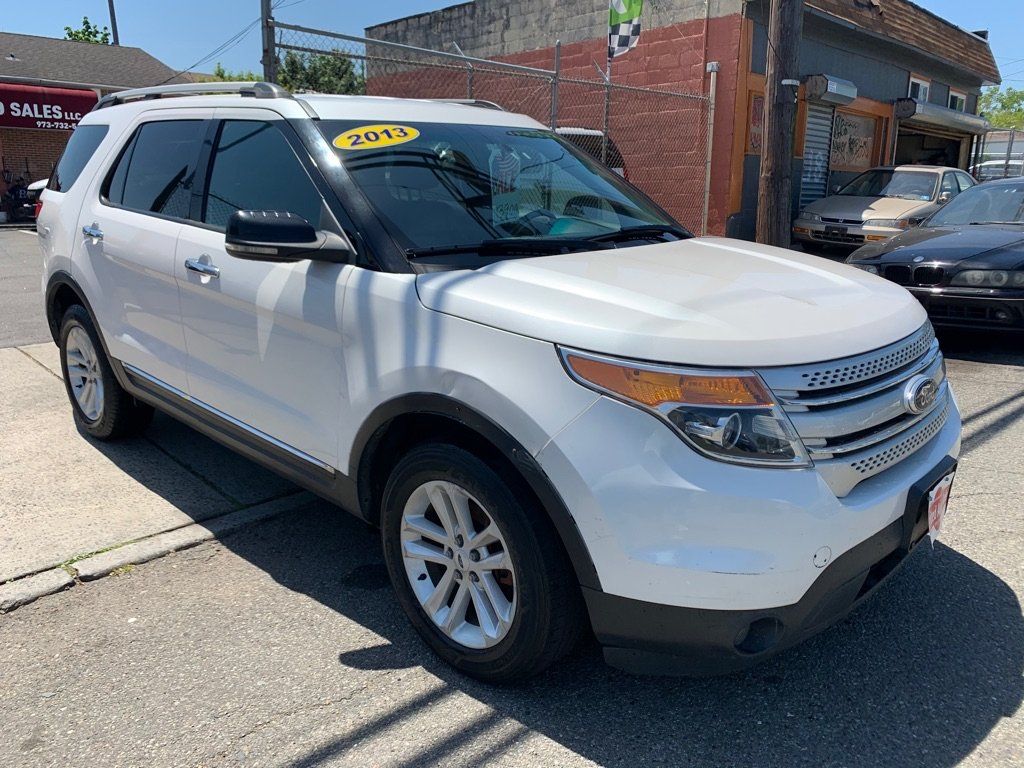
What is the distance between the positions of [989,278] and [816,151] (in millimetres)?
10121

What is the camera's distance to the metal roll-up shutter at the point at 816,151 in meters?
15.3

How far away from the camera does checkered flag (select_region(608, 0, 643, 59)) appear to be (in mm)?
14234

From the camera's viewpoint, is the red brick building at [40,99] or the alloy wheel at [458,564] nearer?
the alloy wheel at [458,564]

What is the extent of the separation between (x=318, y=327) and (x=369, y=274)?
0.30 m

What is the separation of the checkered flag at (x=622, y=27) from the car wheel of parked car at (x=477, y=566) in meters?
13.4

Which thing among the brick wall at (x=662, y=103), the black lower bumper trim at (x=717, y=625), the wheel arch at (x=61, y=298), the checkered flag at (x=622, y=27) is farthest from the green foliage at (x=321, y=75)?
the black lower bumper trim at (x=717, y=625)

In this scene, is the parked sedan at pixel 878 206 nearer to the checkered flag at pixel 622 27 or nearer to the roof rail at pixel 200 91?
the checkered flag at pixel 622 27

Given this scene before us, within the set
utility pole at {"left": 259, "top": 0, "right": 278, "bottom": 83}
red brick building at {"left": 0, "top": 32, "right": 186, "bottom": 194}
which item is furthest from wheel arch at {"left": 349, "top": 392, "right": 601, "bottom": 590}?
red brick building at {"left": 0, "top": 32, "right": 186, "bottom": 194}

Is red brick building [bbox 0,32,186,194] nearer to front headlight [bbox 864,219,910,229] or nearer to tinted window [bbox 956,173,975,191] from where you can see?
Answer: front headlight [bbox 864,219,910,229]

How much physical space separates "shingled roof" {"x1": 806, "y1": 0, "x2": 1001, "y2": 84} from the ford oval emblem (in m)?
12.9

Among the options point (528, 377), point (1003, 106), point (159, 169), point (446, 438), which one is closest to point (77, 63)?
point (159, 169)

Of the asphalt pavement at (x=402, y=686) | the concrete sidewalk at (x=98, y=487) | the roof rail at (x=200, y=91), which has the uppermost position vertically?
the roof rail at (x=200, y=91)

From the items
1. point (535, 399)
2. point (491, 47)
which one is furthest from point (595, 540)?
point (491, 47)

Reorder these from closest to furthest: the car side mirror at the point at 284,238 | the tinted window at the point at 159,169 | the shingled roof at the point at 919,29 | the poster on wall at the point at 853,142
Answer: the car side mirror at the point at 284,238 < the tinted window at the point at 159,169 < the shingled roof at the point at 919,29 < the poster on wall at the point at 853,142
